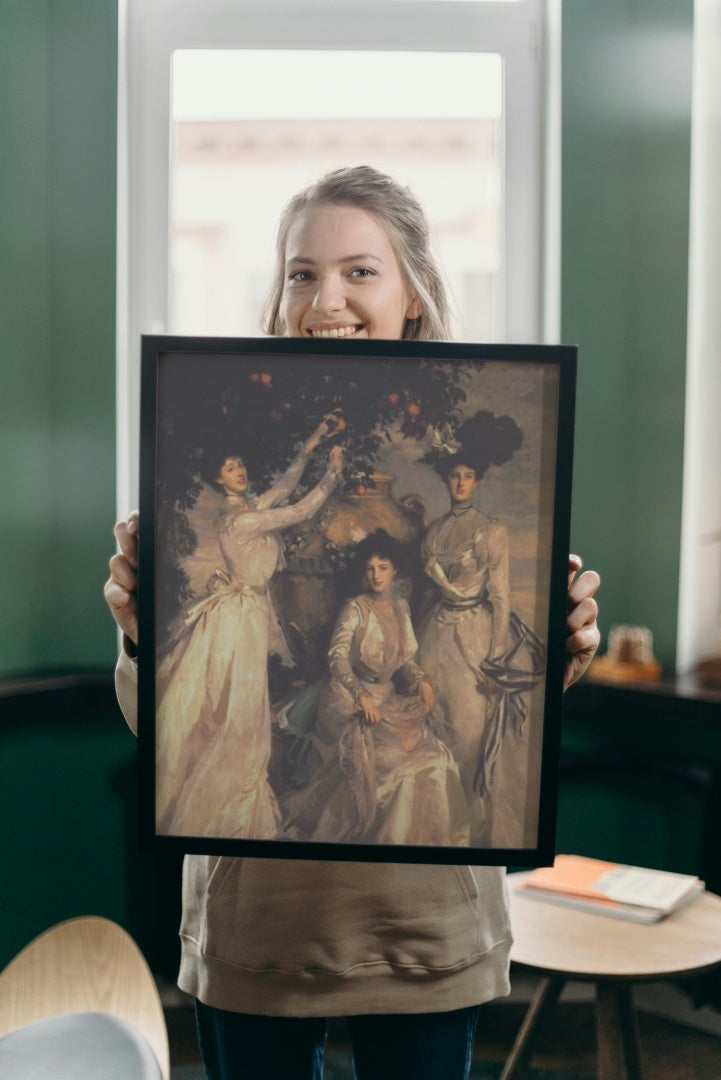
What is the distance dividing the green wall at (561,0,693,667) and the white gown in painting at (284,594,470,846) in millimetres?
1741

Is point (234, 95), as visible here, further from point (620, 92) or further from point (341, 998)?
point (341, 998)

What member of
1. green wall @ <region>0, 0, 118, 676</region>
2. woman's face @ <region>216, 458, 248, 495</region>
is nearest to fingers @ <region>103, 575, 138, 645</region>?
woman's face @ <region>216, 458, 248, 495</region>

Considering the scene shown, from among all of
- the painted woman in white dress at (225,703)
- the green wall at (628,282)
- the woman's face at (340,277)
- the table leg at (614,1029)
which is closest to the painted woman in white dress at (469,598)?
the painted woman in white dress at (225,703)

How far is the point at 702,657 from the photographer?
8.76 feet

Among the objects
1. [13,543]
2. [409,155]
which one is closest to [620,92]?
[409,155]

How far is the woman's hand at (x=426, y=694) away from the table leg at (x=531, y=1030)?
1.13 meters

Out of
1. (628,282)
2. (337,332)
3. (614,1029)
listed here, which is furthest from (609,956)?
(628,282)

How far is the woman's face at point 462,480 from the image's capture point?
37.6 inches

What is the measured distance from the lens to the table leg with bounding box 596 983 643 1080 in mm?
1740

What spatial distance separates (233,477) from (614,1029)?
51.1 inches

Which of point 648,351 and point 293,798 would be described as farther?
point 648,351

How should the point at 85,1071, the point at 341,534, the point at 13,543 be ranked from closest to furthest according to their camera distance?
the point at 85,1071, the point at 341,534, the point at 13,543

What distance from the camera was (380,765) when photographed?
0.98 meters

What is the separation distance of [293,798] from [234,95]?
2135mm
